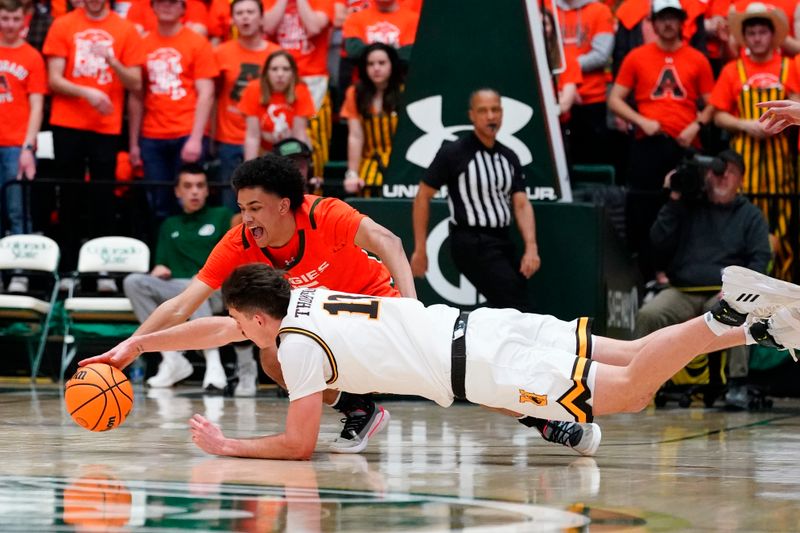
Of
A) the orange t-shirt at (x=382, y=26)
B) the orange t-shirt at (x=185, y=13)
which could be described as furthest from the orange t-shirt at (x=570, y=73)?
the orange t-shirt at (x=185, y=13)

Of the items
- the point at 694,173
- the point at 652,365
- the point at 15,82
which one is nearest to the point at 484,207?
the point at 694,173

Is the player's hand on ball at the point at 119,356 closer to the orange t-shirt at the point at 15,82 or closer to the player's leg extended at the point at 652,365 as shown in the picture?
the player's leg extended at the point at 652,365

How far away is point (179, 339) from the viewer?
7.07m

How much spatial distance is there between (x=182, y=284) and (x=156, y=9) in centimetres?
282

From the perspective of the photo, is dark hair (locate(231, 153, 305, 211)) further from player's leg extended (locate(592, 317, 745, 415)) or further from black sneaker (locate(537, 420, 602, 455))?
player's leg extended (locate(592, 317, 745, 415))

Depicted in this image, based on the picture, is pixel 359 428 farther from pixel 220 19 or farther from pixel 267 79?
pixel 220 19

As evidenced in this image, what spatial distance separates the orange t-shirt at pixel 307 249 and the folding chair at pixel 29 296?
18.3 ft

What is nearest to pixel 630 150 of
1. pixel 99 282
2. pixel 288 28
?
pixel 288 28

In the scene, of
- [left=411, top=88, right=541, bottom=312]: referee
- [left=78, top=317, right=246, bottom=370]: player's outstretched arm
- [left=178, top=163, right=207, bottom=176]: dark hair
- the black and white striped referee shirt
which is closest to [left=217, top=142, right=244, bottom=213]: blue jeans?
[left=178, top=163, right=207, bottom=176]: dark hair

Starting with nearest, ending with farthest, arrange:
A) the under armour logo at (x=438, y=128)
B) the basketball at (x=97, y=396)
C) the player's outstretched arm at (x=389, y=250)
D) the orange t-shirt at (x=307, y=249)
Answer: the basketball at (x=97, y=396) → the player's outstretched arm at (x=389, y=250) → the orange t-shirt at (x=307, y=249) → the under armour logo at (x=438, y=128)

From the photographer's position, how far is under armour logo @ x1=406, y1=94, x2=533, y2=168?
11.2 meters

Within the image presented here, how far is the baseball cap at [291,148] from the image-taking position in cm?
1152

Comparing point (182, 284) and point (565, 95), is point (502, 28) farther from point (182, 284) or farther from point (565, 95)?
point (182, 284)

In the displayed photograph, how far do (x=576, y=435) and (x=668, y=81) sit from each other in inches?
239
